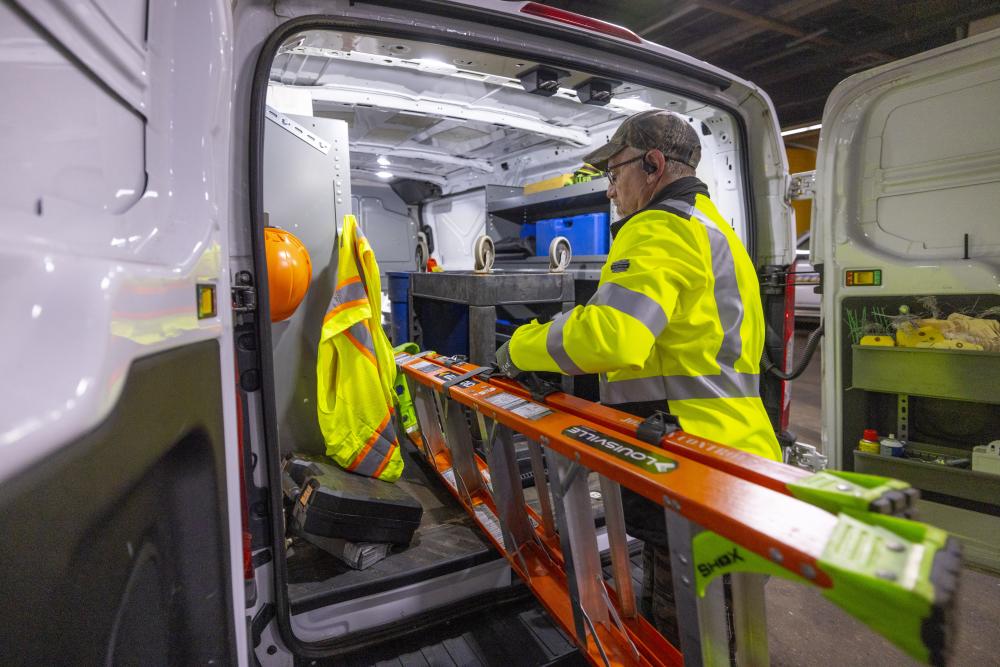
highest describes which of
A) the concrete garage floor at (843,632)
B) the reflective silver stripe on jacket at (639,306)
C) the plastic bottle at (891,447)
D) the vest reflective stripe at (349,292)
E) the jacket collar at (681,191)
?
the jacket collar at (681,191)

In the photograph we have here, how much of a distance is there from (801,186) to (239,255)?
2.75m

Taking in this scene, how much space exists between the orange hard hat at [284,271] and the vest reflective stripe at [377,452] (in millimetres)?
779

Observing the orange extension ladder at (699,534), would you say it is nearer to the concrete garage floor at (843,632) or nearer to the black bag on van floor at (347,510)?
the black bag on van floor at (347,510)

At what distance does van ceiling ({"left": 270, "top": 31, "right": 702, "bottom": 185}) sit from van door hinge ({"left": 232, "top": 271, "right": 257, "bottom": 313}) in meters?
0.79

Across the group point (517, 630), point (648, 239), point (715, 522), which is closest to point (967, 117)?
point (648, 239)

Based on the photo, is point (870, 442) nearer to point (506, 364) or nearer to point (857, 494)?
point (506, 364)

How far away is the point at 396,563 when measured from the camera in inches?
83.8

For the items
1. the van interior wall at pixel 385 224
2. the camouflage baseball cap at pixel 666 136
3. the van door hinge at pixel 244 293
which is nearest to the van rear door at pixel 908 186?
the camouflage baseball cap at pixel 666 136

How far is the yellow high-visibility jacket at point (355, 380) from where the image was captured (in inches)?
105

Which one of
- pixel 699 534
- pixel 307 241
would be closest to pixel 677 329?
pixel 699 534

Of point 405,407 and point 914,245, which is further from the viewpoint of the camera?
point 405,407

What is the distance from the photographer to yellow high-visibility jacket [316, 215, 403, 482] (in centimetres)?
266

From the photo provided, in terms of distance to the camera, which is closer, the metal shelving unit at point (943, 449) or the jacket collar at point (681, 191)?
the jacket collar at point (681, 191)

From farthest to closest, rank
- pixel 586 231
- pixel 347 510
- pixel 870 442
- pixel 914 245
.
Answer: pixel 586 231 < pixel 870 442 < pixel 914 245 < pixel 347 510
